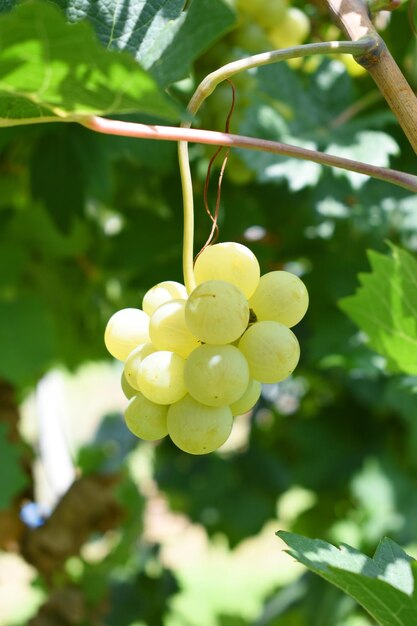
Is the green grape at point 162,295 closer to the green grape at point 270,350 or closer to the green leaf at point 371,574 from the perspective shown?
the green grape at point 270,350

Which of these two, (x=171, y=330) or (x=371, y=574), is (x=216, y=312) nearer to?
(x=171, y=330)

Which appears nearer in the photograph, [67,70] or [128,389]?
[67,70]

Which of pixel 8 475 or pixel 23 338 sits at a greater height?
pixel 23 338

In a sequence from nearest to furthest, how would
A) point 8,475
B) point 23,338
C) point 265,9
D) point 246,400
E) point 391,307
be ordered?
point 246,400
point 391,307
point 265,9
point 8,475
point 23,338

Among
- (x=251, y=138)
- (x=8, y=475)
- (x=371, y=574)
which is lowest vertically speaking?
(x=8, y=475)

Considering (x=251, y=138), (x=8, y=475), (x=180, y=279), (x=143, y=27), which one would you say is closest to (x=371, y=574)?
(x=251, y=138)

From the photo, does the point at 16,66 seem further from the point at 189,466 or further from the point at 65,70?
the point at 189,466

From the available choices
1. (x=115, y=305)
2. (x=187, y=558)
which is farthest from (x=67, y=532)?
(x=187, y=558)
